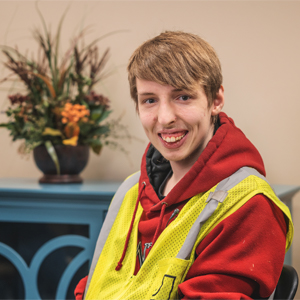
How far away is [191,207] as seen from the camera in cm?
96

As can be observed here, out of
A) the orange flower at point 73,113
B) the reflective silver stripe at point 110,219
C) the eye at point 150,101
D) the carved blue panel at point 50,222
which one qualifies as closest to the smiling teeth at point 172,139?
the eye at point 150,101

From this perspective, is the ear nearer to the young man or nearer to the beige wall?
the young man

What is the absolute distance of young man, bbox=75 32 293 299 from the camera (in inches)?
32.3

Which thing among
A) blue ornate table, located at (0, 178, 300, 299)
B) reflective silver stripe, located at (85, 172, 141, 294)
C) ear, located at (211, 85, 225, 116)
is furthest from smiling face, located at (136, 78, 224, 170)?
blue ornate table, located at (0, 178, 300, 299)

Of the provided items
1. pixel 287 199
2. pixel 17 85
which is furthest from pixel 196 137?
pixel 17 85

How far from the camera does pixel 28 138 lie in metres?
Answer: 1.81

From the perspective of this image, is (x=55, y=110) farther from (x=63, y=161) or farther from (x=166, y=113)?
(x=166, y=113)

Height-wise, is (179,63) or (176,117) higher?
(179,63)

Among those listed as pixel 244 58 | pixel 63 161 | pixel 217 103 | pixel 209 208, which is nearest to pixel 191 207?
pixel 209 208

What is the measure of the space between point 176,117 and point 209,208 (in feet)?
0.83

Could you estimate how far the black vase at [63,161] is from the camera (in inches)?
71.9

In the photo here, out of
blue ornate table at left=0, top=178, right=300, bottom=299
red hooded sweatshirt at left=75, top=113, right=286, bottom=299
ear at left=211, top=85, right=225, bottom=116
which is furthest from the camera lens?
blue ornate table at left=0, top=178, right=300, bottom=299

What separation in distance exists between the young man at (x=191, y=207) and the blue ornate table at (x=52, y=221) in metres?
0.43

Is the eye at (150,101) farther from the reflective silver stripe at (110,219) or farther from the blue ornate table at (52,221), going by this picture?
the blue ornate table at (52,221)
